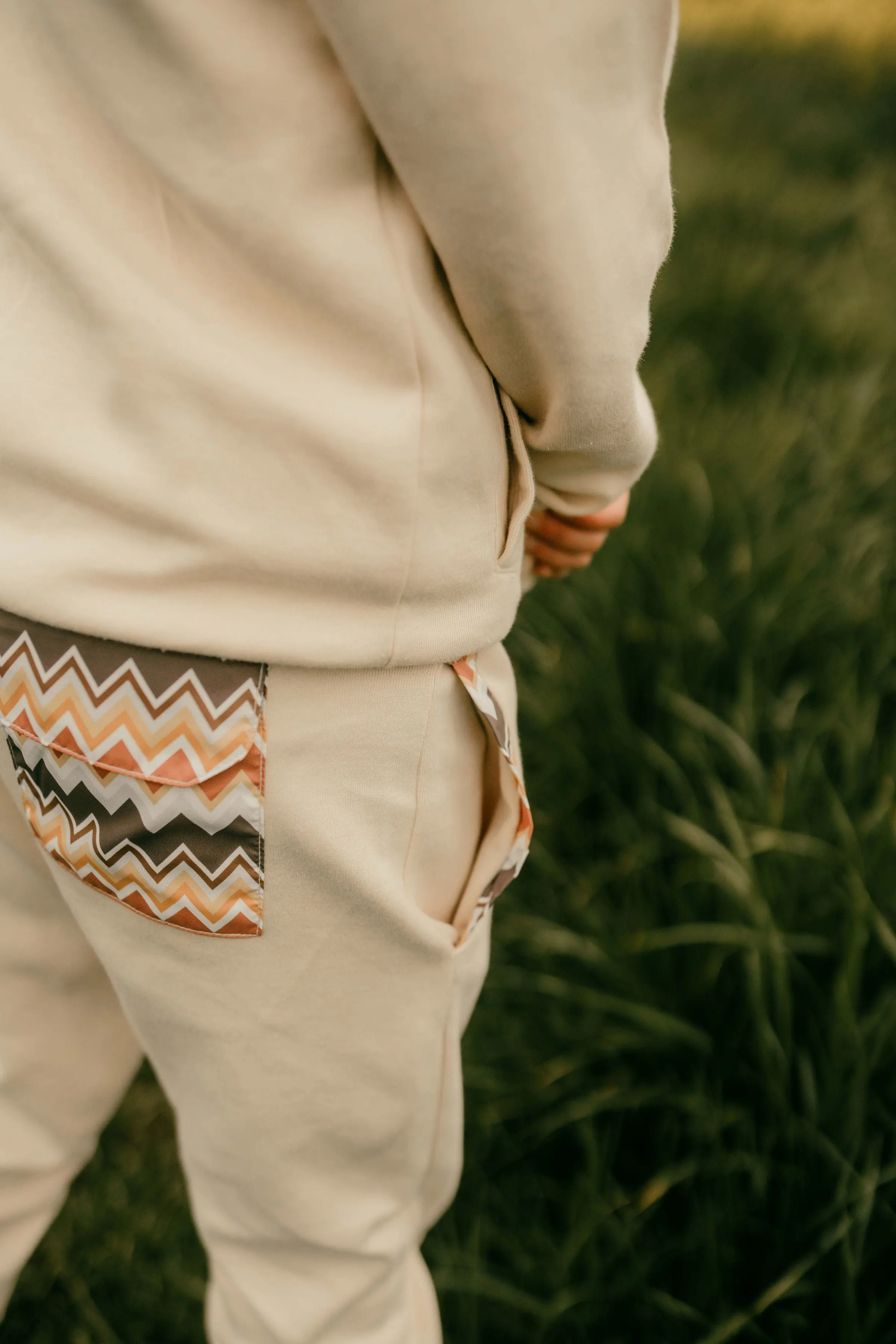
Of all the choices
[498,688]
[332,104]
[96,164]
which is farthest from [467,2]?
[498,688]

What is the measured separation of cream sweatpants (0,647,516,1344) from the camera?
738 millimetres

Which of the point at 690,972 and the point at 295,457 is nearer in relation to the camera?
the point at 295,457

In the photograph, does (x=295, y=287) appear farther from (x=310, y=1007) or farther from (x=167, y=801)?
(x=310, y=1007)

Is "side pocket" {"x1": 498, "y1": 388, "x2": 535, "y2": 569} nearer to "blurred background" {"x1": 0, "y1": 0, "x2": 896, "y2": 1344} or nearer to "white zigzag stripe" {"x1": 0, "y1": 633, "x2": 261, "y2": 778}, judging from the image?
"white zigzag stripe" {"x1": 0, "y1": 633, "x2": 261, "y2": 778}

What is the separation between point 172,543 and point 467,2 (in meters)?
0.34

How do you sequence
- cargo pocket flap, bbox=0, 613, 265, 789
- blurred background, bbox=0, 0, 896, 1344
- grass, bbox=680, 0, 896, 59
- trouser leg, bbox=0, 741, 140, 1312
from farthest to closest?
grass, bbox=680, 0, 896, 59 → blurred background, bbox=0, 0, 896, 1344 → trouser leg, bbox=0, 741, 140, 1312 → cargo pocket flap, bbox=0, 613, 265, 789

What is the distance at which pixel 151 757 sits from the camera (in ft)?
2.32

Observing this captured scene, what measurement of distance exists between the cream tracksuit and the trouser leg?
0.14m

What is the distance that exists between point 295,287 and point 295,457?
0.32 feet

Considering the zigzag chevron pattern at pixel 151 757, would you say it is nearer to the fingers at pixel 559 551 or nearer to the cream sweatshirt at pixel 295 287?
the cream sweatshirt at pixel 295 287

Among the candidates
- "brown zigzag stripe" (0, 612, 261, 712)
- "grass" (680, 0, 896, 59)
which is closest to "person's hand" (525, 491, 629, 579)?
"brown zigzag stripe" (0, 612, 261, 712)

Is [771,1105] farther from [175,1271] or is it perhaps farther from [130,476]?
[130,476]

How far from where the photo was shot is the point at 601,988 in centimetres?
162

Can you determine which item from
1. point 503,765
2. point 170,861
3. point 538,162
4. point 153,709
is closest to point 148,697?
point 153,709
